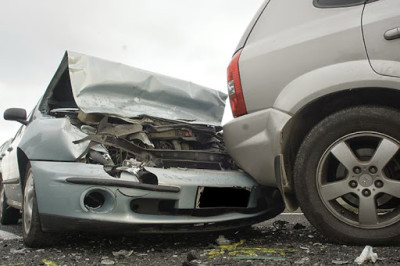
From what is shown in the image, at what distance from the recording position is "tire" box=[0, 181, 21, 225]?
226 inches

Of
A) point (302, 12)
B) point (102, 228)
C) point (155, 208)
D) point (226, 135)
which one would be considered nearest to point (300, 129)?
point (226, 135)

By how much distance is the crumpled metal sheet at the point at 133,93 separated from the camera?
3760 millimetres

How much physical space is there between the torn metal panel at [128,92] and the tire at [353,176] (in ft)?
4.73

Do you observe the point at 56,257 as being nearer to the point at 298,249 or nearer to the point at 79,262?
the point at 79,262

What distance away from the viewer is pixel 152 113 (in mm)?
3859

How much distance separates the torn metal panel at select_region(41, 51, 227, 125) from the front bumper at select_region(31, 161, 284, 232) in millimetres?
743

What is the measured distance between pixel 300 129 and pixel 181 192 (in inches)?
38.8

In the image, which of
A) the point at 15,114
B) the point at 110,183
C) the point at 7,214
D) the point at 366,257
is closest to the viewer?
the point at 366,257

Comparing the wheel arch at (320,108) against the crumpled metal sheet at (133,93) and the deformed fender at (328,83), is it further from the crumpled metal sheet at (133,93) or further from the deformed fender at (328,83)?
the crumpled metal sheet at (133,93)

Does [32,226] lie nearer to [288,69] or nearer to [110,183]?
[110,183]

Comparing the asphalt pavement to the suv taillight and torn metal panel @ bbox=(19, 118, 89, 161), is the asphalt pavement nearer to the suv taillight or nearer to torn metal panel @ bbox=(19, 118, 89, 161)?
torn metal panel @ bbox=(19, 118, 89, 161)

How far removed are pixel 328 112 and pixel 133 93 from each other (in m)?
1.85

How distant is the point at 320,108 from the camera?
10.0ft

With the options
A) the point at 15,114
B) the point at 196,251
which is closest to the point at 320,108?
the point at 196,251
